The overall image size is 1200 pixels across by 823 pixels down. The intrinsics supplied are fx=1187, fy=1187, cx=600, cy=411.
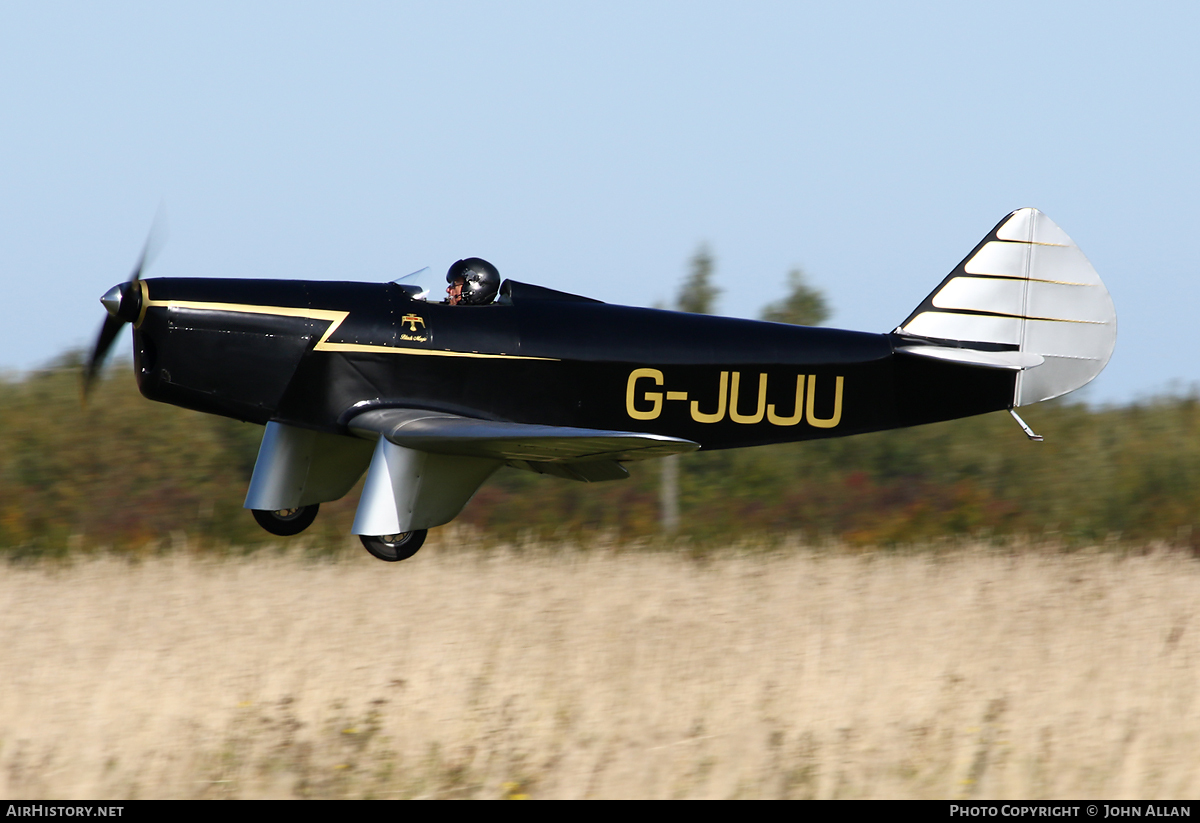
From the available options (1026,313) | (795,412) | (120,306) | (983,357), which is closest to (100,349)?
(120,306)

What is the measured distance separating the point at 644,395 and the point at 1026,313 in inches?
149

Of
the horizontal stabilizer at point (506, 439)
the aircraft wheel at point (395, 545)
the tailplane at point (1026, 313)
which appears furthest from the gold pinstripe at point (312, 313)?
the tailplane at point (1026, 313)

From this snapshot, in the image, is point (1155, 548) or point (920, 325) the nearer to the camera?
point (920, 325)

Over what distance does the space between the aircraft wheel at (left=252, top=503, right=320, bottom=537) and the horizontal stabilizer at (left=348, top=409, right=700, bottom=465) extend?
4.98 ft

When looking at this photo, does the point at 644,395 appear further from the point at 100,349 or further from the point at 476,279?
the point at 100,349

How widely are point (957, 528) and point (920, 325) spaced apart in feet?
36.8

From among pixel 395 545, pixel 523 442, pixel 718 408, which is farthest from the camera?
pixel 718 408

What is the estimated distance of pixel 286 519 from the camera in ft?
33.0

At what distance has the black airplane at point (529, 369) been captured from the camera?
28.6 feet

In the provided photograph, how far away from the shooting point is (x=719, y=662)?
24.4ft

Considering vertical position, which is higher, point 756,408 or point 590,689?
point 756,408

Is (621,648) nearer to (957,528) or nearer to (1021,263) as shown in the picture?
(1021,263)
